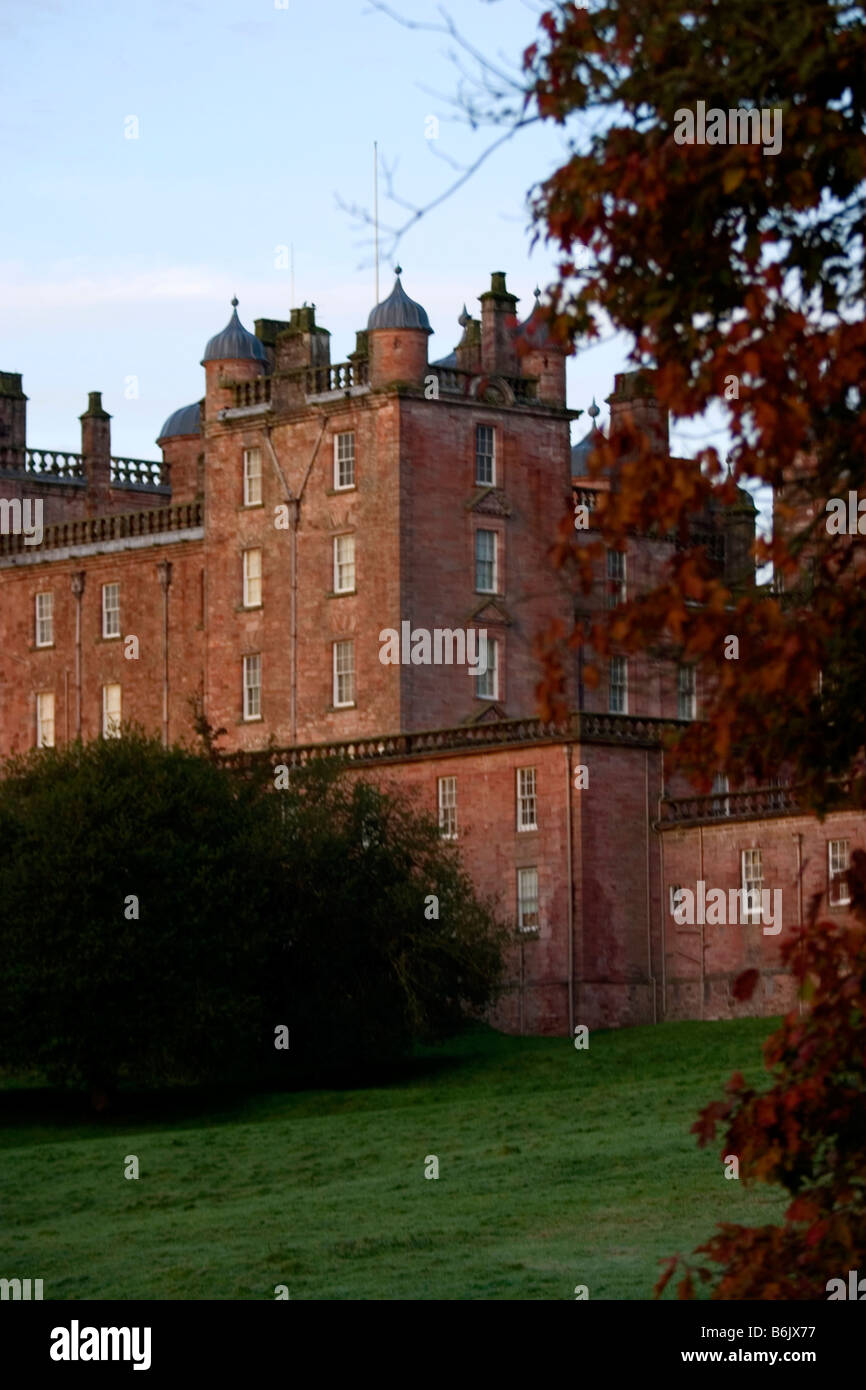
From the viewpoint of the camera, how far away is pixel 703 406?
14.3 m

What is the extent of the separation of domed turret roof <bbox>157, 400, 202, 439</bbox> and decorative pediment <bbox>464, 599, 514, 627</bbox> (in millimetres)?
27225

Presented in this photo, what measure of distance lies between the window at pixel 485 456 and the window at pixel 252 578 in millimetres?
6984

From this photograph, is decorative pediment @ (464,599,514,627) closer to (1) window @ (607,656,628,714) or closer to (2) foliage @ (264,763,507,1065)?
(1) window @ (607,656,628,714)

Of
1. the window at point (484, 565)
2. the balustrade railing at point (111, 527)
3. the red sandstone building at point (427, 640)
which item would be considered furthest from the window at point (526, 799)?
the balustrade railing at point (111, 527)

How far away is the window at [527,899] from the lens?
221ft

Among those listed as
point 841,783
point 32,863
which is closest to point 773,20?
point 841,783

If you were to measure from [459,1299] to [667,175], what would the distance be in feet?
54.5

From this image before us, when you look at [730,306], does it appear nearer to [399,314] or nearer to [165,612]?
[399,314]

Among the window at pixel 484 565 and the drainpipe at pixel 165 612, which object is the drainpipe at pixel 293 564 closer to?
the window at pixel 484 565

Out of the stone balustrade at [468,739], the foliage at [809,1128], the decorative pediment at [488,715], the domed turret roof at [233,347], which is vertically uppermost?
the domed turret roof at [233,347]

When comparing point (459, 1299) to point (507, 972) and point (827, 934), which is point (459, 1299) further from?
point (507, 972)

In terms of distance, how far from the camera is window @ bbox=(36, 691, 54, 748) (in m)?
89.8

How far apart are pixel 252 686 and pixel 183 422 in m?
25.0

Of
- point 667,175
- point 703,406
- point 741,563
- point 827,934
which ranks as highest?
point 741,563
